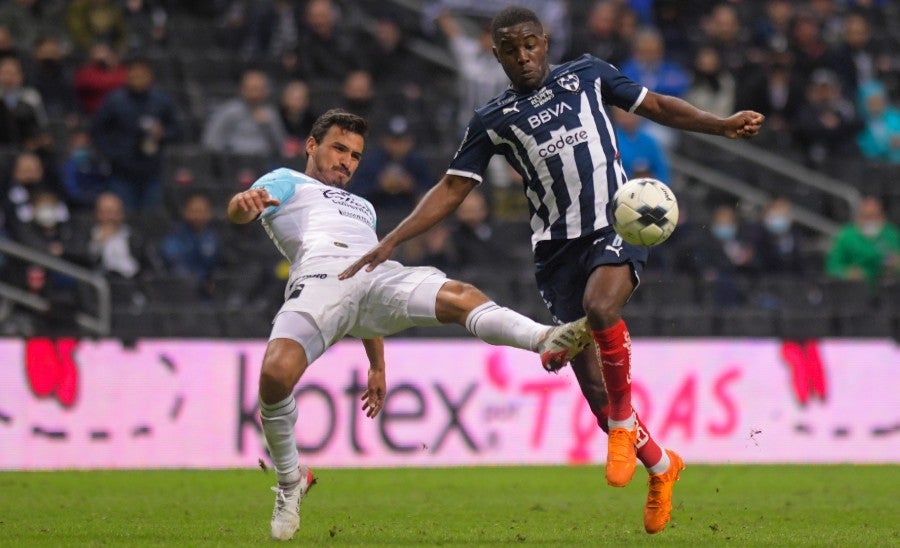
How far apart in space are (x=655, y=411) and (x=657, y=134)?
4.51 metres

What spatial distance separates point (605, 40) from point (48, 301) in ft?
22.5

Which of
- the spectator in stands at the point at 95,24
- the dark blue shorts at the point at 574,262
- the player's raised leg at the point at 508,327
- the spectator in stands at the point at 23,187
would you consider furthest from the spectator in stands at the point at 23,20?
the player's raised leg at the point at 508,327

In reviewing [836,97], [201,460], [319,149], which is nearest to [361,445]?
[201,460]

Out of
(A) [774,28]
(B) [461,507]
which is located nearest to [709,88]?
(A) [774,28]

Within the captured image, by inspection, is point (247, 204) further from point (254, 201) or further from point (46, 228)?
point (46, 228)

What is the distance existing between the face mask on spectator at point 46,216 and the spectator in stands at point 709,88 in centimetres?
689

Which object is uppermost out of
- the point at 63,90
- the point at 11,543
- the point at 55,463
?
the point at 63,90

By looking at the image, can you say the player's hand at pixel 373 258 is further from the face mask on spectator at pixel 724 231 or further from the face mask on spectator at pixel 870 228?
the face mask on spectator at pixel 870 228

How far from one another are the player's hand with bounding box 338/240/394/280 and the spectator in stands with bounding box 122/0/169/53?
10.1 meters

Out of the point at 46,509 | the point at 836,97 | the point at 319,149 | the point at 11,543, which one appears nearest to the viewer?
the point at 11,543

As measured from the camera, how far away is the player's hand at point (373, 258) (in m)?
7.37

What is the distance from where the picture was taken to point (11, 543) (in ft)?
23.6

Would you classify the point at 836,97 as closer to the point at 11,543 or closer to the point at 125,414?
the point at 125,414

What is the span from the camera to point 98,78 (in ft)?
51.5
